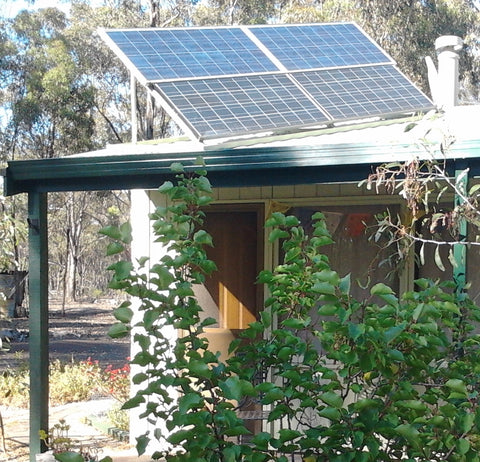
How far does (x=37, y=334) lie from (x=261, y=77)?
10.7 feet

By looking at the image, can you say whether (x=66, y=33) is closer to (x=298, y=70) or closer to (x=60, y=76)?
(x=60, y=76)

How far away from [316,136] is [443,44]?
2707 mm

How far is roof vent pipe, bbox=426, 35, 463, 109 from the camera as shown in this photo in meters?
9.07

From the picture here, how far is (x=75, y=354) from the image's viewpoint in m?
18.0

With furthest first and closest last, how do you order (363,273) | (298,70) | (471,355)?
(298,70)
(363,273)
(471,355)

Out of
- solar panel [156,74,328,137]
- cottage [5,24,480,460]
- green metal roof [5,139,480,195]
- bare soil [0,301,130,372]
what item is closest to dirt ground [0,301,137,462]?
bare soil [0,301,130,372]

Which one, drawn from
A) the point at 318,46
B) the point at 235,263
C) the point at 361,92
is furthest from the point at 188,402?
the point at 318,46

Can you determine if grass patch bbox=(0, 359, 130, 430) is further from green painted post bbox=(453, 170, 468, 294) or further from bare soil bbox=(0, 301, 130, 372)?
green painted post bbox=(453, 170, 468, 294)

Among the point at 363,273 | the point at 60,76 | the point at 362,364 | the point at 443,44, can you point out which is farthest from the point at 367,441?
the point at 60,76

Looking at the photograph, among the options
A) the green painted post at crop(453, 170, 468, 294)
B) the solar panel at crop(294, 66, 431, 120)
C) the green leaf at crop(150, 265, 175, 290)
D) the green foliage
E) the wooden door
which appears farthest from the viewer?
the solar panel at crop(294, 66, 431, 120)

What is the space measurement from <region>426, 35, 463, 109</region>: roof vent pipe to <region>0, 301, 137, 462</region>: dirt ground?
4532mm

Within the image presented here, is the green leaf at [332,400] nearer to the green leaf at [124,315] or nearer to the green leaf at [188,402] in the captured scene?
the green leaf at [188,402]

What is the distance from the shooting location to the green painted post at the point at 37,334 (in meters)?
6.85

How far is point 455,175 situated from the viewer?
5.51 meters
